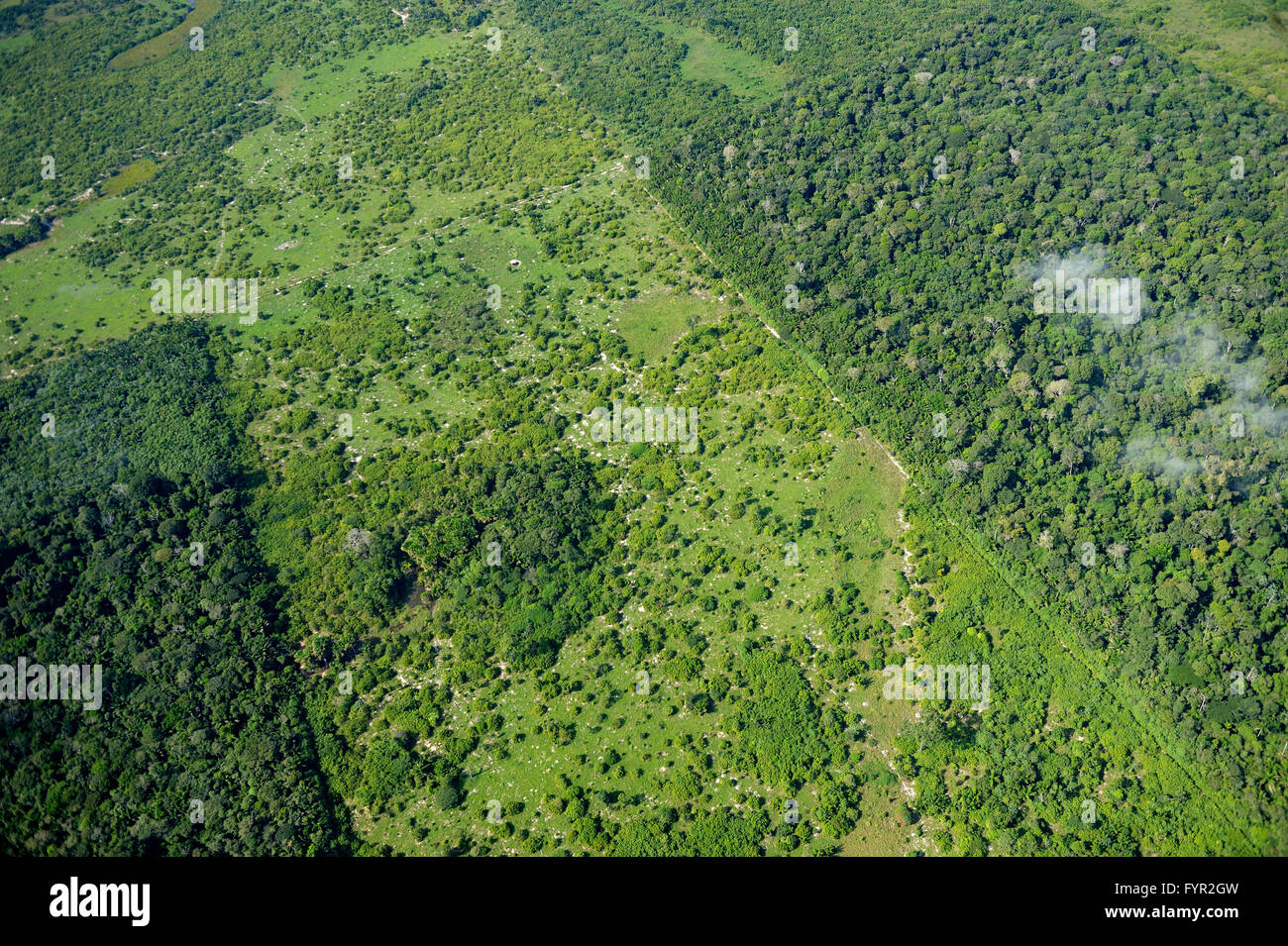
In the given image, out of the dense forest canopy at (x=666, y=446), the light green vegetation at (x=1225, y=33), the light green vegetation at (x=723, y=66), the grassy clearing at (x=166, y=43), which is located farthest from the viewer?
the grassy clearing at (x=166, y=43)

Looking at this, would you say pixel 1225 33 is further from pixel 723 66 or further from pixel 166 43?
pixel 166 43

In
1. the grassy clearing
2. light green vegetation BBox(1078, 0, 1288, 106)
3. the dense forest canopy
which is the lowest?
the dense forest canopy

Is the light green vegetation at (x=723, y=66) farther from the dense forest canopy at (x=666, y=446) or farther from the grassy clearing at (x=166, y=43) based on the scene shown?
the grassy clearing at (x=166, y=43)

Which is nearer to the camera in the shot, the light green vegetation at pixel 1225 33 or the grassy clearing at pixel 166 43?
the light green vegetation at pixel 1225 33

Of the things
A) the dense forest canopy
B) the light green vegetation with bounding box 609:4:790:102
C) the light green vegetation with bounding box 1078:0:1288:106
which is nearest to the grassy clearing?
the dense forest canopy

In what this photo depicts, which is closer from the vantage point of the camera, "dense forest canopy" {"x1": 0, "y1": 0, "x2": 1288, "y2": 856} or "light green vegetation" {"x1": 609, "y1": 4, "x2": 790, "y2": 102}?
"dense forest canopy" {"x1": 0, "y1": 0, "x2": 1288, "y2": 856}

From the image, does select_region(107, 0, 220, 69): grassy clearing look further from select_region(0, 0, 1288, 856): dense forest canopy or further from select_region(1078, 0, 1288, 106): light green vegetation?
select_region(1078, 0, 1288, 106): light green vegetation

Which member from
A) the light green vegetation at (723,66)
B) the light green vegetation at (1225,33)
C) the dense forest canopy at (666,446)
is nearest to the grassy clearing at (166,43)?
the dense forest canopy at (666,446)

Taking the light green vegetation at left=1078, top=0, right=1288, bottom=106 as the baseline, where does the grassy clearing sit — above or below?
below

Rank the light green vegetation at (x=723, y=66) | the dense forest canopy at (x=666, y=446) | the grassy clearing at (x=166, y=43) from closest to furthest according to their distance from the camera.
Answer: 1. the dense forest canopy at (x=666, y=446)
2. the light green vegetation at (x=723, y=66)
3. the grassy clearing at (x=166, y=43)

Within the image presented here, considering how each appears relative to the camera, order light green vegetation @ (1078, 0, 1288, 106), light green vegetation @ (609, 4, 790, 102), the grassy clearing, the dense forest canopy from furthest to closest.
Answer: the grassy clearing < light green vegetation @ (609, 4, 790, 102) < light green vegetation @ (1078, 0, 1288, 106) < the dense forest canopy

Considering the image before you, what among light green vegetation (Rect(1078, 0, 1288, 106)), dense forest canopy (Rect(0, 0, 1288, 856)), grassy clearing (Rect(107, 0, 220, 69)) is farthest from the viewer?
grassy clearing (Rect(107, 0, 220, 69))
